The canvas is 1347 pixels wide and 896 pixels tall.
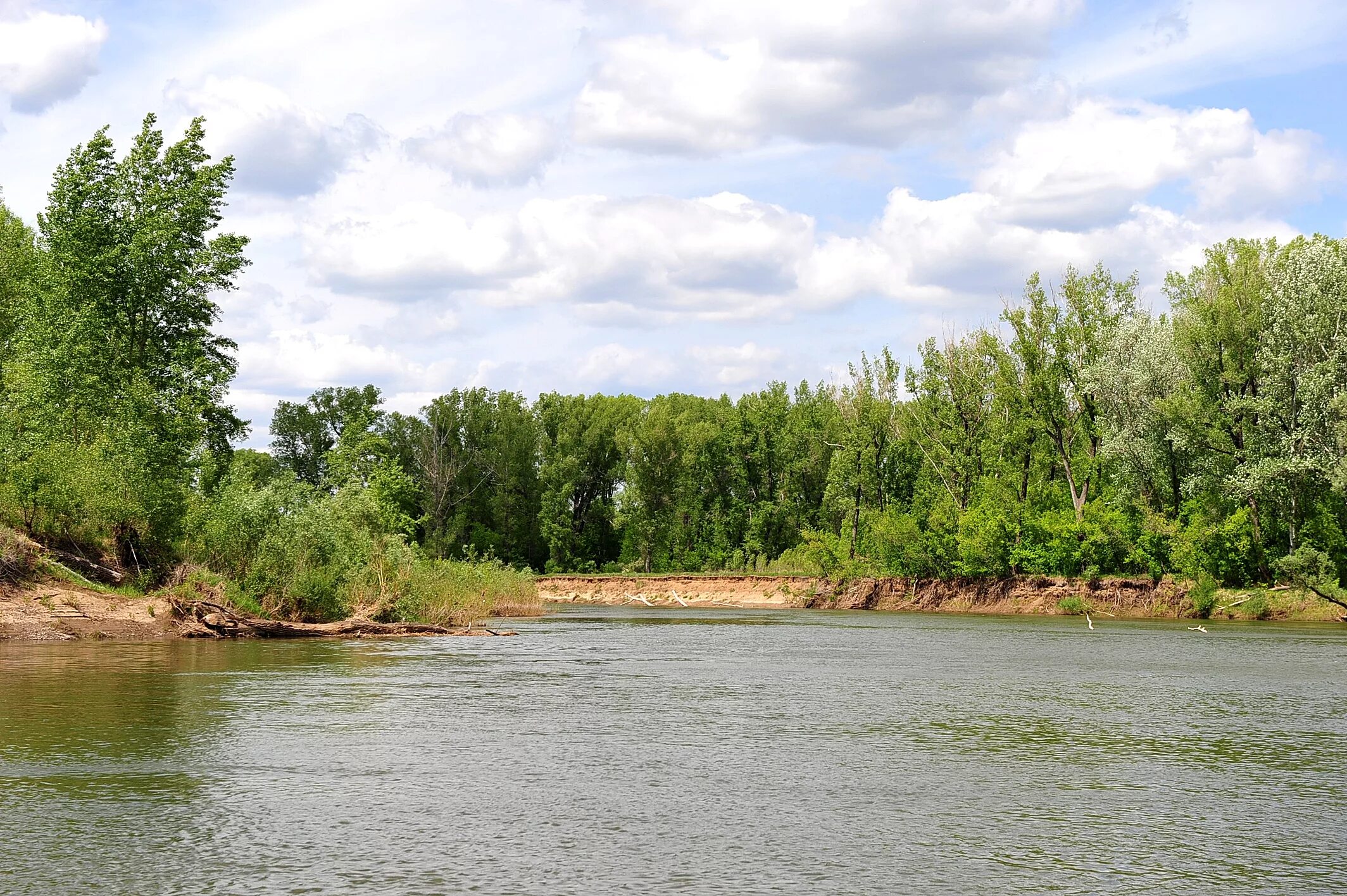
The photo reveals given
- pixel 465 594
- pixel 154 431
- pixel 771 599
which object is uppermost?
pixel 154 431

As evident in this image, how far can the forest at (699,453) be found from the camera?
41250mm

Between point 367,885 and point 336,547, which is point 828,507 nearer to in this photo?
point 336,547

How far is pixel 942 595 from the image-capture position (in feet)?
252

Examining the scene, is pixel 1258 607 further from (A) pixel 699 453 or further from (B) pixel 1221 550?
(A) pixel 699 453

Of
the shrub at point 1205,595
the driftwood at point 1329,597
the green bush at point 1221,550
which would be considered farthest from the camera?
the green bush at point 1221,550

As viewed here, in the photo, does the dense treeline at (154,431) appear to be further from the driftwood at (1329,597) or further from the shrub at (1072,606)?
the driftwood at (1329,597)

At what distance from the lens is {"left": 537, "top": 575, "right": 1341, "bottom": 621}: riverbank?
60.2 m

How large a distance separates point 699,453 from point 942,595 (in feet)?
119

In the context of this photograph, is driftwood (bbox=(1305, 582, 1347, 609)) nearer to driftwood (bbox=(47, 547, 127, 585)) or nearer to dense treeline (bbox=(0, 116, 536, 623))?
dense treeline (bbox=(0, 116, 536, 623))

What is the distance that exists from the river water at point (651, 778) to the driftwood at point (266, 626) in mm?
4966

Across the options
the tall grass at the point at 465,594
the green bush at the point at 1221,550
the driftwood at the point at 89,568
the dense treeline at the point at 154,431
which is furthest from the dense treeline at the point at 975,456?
the driftwood at the point at 89,568

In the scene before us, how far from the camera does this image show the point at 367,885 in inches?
434

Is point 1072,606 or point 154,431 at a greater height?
point 154,431


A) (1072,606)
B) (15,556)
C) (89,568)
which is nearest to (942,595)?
(1072,606)
